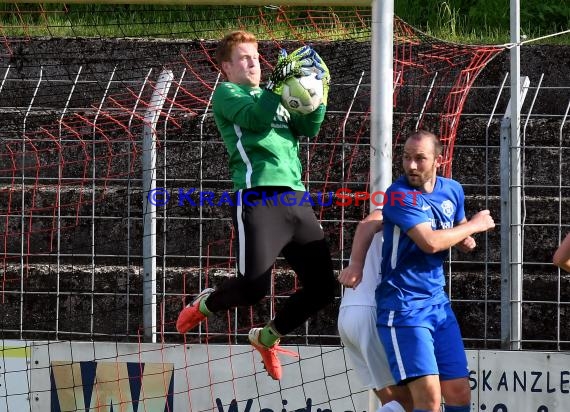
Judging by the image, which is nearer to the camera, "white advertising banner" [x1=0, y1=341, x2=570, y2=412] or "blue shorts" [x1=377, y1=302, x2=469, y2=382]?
"blue shorts" [x1=377, y1=302, x2=469, y2=382]

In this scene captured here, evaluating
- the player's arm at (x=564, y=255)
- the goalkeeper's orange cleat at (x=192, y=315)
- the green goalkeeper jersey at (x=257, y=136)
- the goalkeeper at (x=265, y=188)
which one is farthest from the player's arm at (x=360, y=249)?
the player's arm at (x=564, y=255)

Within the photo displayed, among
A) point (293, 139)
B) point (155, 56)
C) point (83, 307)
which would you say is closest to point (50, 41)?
point (155, 56)

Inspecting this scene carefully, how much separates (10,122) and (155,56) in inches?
48.9

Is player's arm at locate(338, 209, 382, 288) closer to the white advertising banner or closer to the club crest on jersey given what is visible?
the club crest on jersey

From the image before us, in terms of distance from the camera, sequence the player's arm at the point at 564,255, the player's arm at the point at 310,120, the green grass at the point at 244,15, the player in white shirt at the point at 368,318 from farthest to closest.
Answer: the green grass at the point at 244,15 < the player's arm at the point at 310,120 < the player in white shirt at the point at 368,318 < the player's arm at the point at 564,255

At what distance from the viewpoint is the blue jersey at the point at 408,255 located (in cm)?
557

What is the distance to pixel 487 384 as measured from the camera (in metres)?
6.72

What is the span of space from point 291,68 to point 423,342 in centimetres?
136

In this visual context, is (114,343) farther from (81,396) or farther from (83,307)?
(83,307)

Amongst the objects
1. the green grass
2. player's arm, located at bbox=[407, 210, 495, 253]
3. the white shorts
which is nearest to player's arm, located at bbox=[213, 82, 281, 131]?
player's arm, located at bbox=[407, 210, 495, 253]

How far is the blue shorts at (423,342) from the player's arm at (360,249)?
0.20 meters

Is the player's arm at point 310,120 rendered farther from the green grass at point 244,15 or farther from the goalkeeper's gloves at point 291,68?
the green grass at point 244,15

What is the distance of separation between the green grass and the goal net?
1.86 ft

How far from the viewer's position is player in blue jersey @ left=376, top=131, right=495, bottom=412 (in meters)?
5.51
